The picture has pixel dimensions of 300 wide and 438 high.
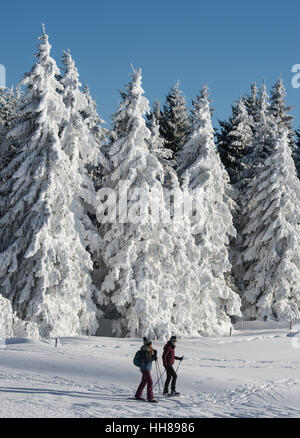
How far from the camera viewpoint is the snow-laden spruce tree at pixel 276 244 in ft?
111

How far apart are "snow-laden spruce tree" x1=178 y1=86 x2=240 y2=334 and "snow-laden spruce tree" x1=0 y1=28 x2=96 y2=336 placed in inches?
318

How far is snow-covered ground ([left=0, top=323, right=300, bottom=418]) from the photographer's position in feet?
40.1

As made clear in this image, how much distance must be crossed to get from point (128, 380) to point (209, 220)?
1761cm

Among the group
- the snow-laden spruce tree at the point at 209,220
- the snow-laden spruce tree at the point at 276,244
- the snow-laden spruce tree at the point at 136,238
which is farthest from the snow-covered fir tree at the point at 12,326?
the snow-laden spruce tree at the point at 276,244

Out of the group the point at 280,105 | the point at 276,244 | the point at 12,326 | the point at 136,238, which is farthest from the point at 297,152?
the point at 12,326

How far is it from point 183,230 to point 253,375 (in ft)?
39.1

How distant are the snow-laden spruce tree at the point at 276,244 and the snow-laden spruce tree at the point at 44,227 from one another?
1324 cm

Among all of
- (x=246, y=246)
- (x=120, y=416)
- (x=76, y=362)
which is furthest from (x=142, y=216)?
(x=120, y=416)

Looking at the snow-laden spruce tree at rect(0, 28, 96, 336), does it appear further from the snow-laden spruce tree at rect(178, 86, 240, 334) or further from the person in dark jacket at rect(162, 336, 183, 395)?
the person in dark jacket at rect(162, 336, 183, 395)

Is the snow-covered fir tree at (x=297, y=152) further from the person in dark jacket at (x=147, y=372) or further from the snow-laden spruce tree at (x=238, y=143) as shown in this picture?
the person in dark jacket at (x=147, y=372)

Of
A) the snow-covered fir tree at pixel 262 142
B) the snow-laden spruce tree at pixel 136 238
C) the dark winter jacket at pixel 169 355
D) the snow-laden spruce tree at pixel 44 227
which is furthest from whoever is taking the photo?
the snow-covered fir tree at pixel 262 142

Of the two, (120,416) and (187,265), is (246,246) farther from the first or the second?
(120,416)

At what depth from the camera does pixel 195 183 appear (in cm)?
3262

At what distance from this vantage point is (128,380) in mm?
16281
